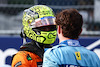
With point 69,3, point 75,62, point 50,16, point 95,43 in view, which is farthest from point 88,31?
point 75,62

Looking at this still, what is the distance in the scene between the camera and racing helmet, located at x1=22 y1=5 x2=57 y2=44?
7.47 feet

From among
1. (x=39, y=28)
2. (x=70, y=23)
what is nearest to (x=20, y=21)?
(x=39, y=28)

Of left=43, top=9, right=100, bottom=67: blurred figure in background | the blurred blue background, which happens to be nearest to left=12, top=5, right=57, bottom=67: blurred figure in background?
left=43, top=9, right=100, bottom=67: blurred figure in background

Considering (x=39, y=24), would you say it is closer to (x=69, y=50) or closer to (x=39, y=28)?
(x=39, y=28)

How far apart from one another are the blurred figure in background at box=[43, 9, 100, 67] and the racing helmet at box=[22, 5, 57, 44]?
0.61m

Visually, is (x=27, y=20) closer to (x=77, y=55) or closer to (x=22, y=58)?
(x=22, y=58)

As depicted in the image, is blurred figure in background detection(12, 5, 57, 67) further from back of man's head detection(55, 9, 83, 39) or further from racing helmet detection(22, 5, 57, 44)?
back of man's head detection(55, 9, 83, 39)

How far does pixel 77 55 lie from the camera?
155 centimetres

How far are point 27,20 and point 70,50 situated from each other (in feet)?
3.01

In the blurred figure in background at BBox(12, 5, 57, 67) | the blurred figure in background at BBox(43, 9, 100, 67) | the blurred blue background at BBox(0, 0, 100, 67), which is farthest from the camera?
the blurred blue background at BBox(0, 0, 100, 67)

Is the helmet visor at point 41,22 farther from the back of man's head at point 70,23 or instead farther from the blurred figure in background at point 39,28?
the back of man's head at point 70,23

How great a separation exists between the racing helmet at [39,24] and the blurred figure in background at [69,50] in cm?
61

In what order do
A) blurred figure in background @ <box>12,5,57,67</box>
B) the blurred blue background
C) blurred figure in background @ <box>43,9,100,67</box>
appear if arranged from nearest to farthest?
blurred figure in background @ <box>43,9,100,67</box> → blurred figure in background @ <box>12,5,57,67</box> → the blurred blue background

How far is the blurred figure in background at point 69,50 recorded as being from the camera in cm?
152
